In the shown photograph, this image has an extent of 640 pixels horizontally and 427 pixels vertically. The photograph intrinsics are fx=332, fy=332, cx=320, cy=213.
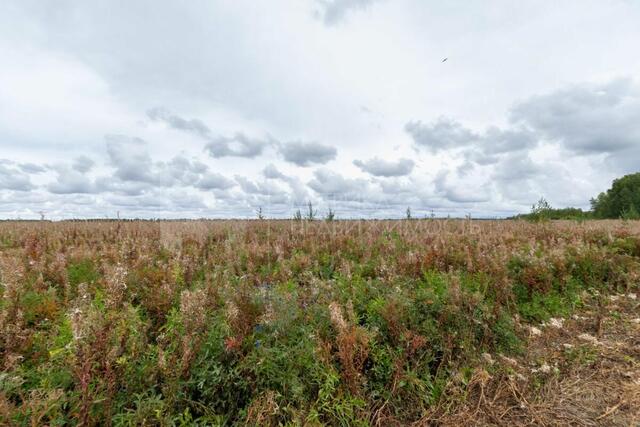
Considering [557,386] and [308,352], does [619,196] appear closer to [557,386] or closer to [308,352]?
[557,386]

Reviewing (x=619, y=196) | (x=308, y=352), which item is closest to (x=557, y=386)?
(x=308, y=352)

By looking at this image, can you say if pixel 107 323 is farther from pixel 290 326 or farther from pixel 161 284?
pixel 161 284

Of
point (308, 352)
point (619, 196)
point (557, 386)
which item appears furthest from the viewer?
point (619, 196)

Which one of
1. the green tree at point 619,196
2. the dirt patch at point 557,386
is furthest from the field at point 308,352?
the green tree at point 619,196

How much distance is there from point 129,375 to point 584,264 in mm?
7120

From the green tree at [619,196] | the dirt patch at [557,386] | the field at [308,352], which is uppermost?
the green tree at [619,196]

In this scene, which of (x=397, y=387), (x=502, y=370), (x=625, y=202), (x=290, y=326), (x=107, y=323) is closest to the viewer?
(x=107, y=323)

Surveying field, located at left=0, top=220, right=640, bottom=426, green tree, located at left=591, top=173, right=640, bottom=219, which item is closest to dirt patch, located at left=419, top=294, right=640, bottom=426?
field, located at left=0, top=220, right=640, bottom=426

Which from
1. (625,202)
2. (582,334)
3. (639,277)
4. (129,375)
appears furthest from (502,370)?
(625,202)

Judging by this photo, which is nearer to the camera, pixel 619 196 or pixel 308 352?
pixel 308 352

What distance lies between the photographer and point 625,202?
61.5 meters

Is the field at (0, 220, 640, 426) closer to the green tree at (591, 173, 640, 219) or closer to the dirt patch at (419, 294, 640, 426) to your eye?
the dirt patch at (419, 294, 640, 426)

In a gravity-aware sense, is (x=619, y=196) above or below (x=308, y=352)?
above

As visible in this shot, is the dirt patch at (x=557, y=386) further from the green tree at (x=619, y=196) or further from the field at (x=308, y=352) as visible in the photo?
the green tree at (x=619, y=196)
